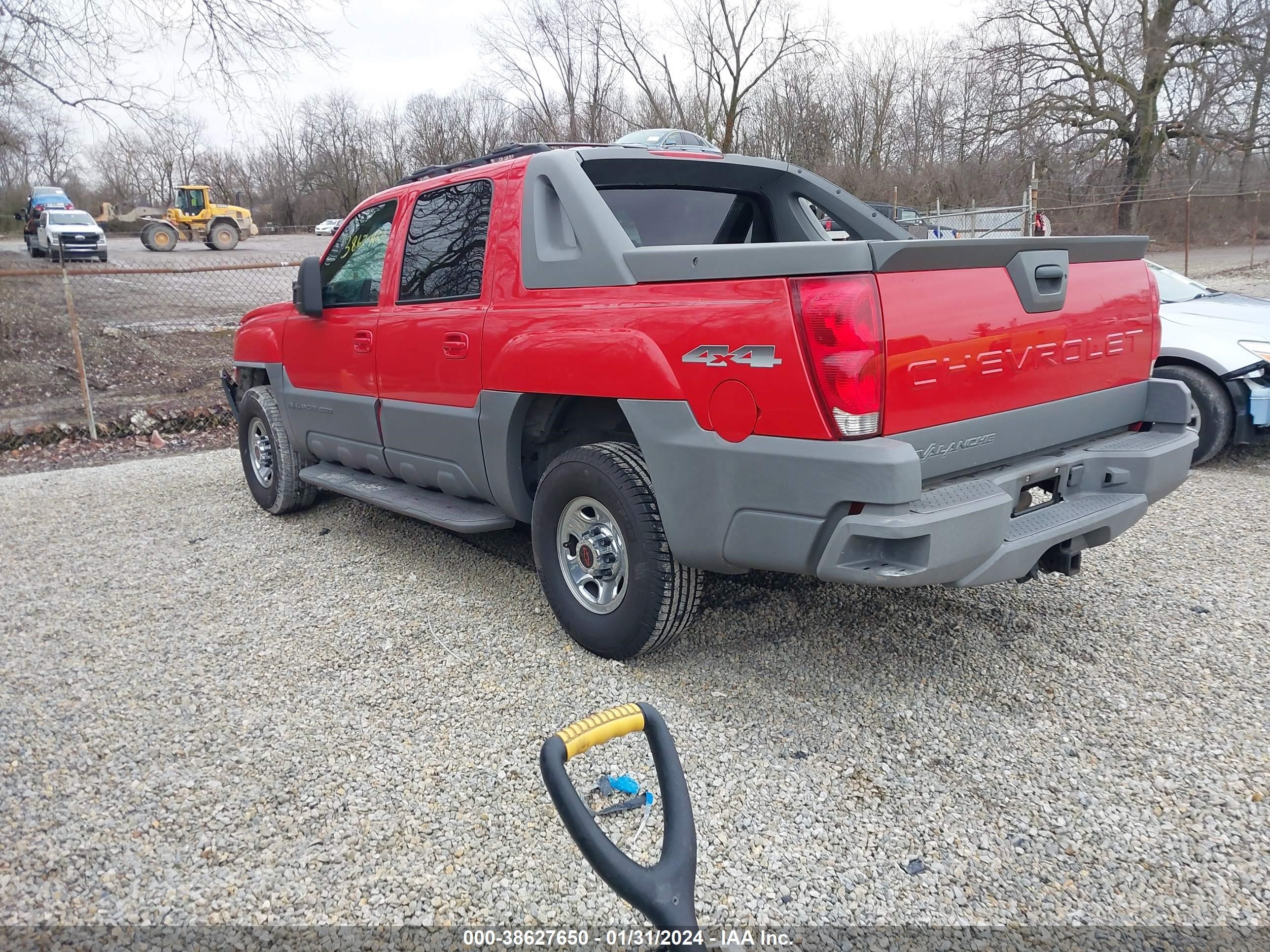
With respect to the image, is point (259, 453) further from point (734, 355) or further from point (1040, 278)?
point (1040, 278)

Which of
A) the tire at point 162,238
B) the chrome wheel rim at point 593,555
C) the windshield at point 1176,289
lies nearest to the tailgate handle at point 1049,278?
the chrome wheel rim at point 593,555

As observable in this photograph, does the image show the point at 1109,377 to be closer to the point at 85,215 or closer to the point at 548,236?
the point at 548,236

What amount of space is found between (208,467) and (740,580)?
18.2 feet

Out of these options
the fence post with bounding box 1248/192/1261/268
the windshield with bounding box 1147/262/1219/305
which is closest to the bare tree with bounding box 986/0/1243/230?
the fence post with bounding box 1248/192/1261/268

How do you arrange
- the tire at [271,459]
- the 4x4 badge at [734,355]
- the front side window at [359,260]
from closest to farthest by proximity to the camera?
the 4x4 badge at [734,355] < the front side window at [359,260] < the tire at [271,459]

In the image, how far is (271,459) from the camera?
19.3 feet

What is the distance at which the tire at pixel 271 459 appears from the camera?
18.7 feet

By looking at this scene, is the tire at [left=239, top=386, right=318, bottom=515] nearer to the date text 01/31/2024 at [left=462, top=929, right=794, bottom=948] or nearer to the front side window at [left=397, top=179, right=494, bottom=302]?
the front side window at [left=397, top=179, right=494, bottom=302]

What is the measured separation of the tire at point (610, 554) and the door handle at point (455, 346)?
76 centimetres

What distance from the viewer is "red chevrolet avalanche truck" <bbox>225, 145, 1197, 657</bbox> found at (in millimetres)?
2654

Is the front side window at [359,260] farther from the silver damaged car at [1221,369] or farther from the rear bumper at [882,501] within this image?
the silver damaged car at [1221,369]

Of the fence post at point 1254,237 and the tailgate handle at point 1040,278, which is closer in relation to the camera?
the tailgate handle at point 1040,278

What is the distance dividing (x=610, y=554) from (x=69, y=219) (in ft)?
94.5

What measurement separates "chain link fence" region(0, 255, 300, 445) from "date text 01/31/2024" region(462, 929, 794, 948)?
741cm
